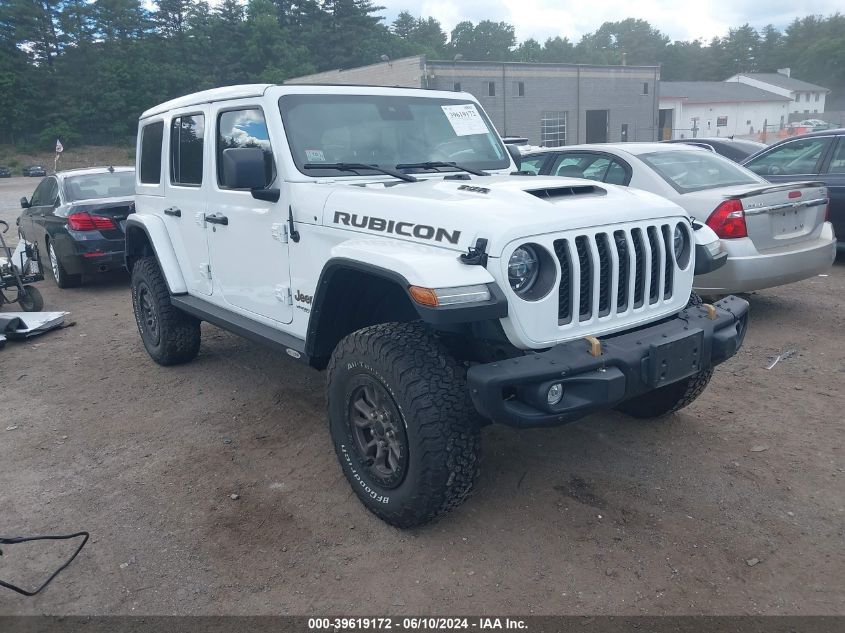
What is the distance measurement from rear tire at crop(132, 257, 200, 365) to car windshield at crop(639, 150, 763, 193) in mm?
4404

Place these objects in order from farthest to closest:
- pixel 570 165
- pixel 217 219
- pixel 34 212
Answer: pixel 34 212, pixel 570 165, pixel 217 219

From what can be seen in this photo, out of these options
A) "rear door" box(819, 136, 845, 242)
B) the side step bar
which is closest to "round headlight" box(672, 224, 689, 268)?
the side step bar

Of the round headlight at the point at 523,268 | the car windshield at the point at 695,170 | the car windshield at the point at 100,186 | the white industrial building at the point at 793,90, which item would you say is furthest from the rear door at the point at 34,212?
the white industrial building at the point at 793,90

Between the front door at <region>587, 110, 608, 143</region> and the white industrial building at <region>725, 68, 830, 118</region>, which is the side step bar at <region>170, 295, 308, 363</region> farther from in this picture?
the white industrial building at <region>725, 68, 830, 118</region>

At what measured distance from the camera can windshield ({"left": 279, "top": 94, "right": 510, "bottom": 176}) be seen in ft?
13.1

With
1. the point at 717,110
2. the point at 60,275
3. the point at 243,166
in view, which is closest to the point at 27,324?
the point at 60,275

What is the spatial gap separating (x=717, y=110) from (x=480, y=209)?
6821 cm

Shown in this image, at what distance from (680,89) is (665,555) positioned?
67.1 meters

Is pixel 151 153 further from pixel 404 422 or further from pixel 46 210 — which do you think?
pixel 46 210

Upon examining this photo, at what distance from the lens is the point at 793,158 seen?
8.45m

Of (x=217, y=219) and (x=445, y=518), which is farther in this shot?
(x=217, y=219)

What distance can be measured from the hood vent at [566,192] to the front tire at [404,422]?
0.89 meters

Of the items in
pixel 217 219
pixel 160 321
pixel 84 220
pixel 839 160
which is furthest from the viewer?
pixel 84 220

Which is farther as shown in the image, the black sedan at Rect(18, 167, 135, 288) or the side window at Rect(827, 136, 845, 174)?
the black sedan at Rect(18, 167, 135, 288)
